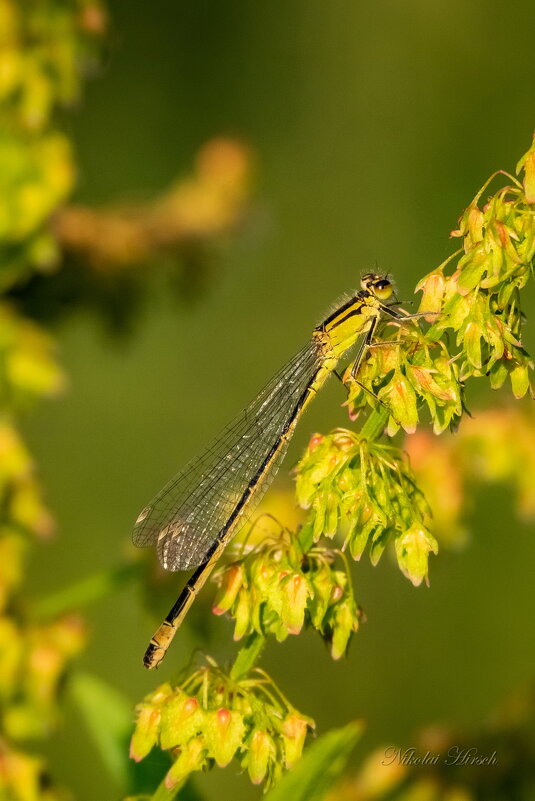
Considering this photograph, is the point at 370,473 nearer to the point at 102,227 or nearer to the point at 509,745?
the point at 509,745

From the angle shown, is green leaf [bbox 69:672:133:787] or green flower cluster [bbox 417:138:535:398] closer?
green flower cluster [bbox 417:138:535:398]

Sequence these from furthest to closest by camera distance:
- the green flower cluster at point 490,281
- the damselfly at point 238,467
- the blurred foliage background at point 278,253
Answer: the blurred foliage background at point 278,253
the damselfly at point 238,467
the green flower cluster at point 490,281

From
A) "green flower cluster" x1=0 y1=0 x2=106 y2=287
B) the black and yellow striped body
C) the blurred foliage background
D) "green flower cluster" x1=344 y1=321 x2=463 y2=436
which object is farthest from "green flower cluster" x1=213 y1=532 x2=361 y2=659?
the blurred foliage background

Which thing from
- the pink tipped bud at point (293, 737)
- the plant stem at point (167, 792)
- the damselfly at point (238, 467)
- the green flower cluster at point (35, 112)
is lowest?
the pink tipped bud at point (293, 737)

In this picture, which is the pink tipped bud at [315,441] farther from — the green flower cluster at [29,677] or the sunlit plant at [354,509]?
the green flower cluster at [29,677]

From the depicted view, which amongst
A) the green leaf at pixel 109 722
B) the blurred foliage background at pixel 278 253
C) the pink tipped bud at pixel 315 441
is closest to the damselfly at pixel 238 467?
the green leaf at pixel 109 722

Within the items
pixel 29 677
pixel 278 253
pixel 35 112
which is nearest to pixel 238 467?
pixel 29 677

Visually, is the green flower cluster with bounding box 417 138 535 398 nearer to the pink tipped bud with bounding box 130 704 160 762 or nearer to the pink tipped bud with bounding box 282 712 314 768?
the pink tipped bud with bounding box 282 712 314 768
